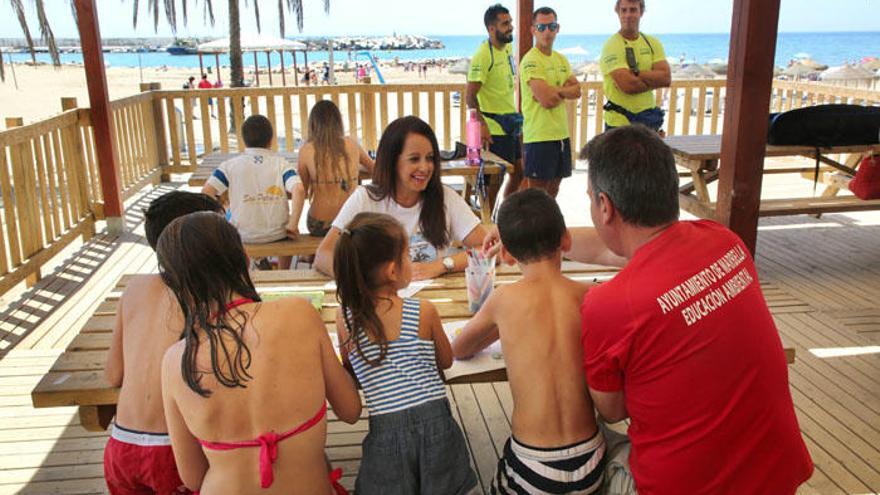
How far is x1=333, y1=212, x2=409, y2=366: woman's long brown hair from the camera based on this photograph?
174cm

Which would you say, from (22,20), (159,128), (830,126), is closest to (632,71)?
(830,126)

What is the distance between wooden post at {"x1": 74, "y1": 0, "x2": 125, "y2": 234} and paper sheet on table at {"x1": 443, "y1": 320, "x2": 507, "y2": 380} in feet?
15.7

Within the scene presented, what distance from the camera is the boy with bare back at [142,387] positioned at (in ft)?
5.71

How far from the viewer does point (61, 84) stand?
116 feet

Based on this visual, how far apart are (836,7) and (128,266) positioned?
12555 cm

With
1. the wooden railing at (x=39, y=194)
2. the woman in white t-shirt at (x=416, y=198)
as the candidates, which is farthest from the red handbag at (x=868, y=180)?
the wooden railing at (x=39, y=194)

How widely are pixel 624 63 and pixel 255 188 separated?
277 centimetres

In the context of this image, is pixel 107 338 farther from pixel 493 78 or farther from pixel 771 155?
pixel 771 155

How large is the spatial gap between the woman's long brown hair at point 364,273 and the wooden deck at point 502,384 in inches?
41.8

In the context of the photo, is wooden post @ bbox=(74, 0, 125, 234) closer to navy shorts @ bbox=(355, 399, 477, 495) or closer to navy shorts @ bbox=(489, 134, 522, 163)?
navy shorts @ bbox=(489, 134, 522, 163)

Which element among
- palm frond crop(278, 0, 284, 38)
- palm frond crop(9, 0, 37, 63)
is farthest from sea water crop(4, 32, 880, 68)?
palm frond crop(9, 0, 37, 63)

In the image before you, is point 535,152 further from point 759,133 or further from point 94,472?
point 94,472

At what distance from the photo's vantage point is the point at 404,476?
1738mm

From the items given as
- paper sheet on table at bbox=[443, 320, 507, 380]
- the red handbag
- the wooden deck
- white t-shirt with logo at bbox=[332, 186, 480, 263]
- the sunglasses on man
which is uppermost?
the sunglasses on man
